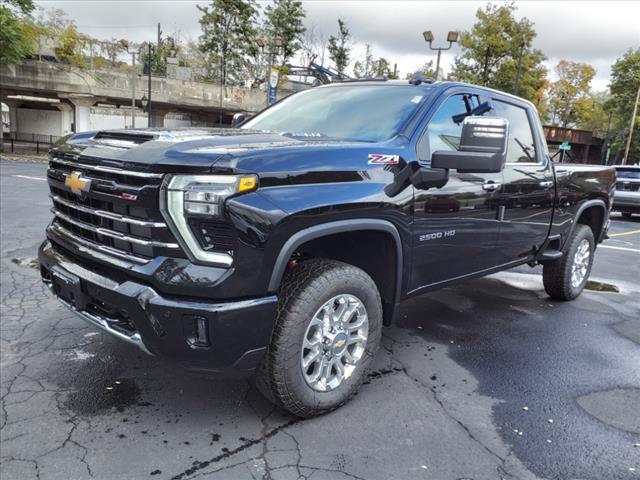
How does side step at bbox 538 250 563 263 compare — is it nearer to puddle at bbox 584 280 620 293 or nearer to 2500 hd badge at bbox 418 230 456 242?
puddle at bbox 584 280 620 293

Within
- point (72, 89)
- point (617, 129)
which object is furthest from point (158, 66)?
point (617, 129)

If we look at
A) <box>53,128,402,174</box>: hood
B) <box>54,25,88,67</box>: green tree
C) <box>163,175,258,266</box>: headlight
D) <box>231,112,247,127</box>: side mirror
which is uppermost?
<box>54,25,88,67</box>: green tree

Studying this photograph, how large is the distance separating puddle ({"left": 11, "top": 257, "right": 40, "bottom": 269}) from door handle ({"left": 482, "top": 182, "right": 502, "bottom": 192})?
4.67m

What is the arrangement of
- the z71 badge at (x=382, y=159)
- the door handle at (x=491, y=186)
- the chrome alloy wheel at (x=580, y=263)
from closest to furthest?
the z71 badge at (x=382, y=159) < the door handle at (x=491, y=186) < the chrome alloy wheel at (x=580, y=263)

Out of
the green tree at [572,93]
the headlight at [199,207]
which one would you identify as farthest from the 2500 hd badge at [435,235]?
the green tree at [572,93]

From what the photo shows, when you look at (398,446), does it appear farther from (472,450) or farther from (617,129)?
(617,129)

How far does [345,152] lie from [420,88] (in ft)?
3.94

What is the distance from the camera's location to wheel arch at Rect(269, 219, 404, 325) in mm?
2434

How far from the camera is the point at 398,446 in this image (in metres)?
2.65

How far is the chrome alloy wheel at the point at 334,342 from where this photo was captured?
2.75m

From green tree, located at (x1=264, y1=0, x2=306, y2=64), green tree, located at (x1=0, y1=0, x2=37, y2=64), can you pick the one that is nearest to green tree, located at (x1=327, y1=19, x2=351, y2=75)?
green tree, located at (x1=264, y1=0, x2=306, y2=64)

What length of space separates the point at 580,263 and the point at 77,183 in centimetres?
512

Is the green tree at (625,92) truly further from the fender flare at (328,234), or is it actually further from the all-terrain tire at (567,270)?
the fender flare at (328,234)

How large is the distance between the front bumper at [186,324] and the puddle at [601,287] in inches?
208
